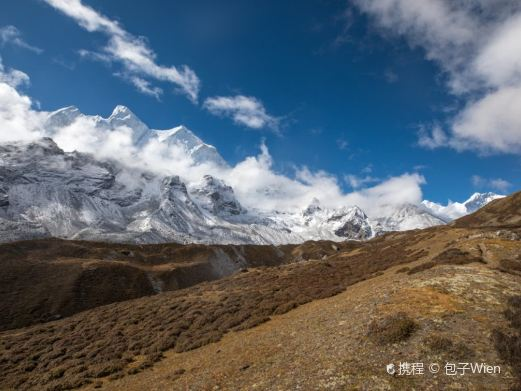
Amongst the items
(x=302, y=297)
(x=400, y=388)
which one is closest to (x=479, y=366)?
(x=400, y=388)

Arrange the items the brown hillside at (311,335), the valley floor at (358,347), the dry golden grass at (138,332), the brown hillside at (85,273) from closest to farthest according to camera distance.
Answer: the valley floor at (358,347), the brown hillside at (311,335), the dry golden grass at (138,332), the brown hillside at (85,273)

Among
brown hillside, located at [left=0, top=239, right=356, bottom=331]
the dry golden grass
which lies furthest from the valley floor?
brown hillside, located at [left=0, top=239, right=356, bottom=331]

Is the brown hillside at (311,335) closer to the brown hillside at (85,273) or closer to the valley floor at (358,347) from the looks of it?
the valley floor at (358,347)

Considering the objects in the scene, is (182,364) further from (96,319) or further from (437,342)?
(96,319)

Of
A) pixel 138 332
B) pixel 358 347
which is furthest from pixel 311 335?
pixel 138 332

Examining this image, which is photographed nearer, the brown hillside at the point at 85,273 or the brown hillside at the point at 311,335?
the brown hillside at the point at 311,335

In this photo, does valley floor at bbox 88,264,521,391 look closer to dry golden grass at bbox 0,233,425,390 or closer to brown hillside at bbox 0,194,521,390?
brown hillside at bbox 0,194,521,390

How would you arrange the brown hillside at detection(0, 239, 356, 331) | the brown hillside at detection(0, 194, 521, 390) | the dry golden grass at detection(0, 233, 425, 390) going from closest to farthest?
the brown hillside at detection(0, 194, 521, 390) < the dry golden grass at detection(0, 233, 425, 390) < the brown hillside at detection(0, 239, 356, 331)

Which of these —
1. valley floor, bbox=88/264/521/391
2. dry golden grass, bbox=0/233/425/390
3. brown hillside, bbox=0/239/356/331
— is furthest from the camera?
brown hillside, bbox=0/239/356/331

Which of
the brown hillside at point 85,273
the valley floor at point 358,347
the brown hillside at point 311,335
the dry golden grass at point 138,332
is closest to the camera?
the valley floor at point 358,347

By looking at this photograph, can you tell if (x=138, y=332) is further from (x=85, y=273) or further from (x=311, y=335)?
(x=85, y=273)

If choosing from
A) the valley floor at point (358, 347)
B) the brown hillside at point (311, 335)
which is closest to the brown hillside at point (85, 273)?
the brown hillside at point (311, 335)

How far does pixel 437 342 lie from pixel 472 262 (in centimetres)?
1836

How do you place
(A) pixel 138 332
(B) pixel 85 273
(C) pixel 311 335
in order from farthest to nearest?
1. (B) pixel 85 273
2. (A) pixel 138 332
3. (C) pixel 311 335
